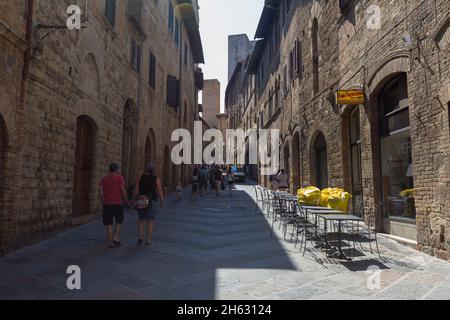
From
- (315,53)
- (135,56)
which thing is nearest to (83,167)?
(135,56)

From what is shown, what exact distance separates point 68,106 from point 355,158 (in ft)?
23.7

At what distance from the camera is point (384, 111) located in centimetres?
808

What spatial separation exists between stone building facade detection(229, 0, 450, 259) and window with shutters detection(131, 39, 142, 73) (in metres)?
6.19

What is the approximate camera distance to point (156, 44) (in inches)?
621

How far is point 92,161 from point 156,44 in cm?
799

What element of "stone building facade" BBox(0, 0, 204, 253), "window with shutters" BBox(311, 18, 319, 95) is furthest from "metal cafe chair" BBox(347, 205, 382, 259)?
"stone building facade" BBox(0, 0, 204, 253)

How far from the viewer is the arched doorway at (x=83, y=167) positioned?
8.91 m

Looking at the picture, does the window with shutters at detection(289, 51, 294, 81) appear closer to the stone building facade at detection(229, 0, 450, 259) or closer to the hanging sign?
the stone building facade at detection(229, 0, 450, 259)

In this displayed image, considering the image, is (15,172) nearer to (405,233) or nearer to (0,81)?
(0,81)

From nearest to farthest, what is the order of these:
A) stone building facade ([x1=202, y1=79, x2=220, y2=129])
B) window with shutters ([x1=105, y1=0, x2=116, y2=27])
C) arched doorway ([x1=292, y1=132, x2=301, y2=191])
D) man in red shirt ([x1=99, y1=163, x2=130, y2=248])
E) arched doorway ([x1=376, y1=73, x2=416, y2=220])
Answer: man in red shirt ([x1=99, y1=163, x2=130, y2=248]), arched doorway ([x1=376, y1=73, x2=416, y2=220]), window with shutters ([x1=105, y1=0, x2=116, y2=27]), arched doorway ([x1=292, y1=132, x2=301, y2=191]), stone building facade ([x1=202, y1=79, x2=220, y2=129])

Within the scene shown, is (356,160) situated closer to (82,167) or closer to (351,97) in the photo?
(351,97)

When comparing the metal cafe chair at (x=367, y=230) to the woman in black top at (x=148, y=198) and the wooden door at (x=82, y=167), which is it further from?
the wooden door at (x=82, y=167)

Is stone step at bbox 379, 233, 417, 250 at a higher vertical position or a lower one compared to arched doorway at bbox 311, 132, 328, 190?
lower

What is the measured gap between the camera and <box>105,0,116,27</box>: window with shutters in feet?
33.7
